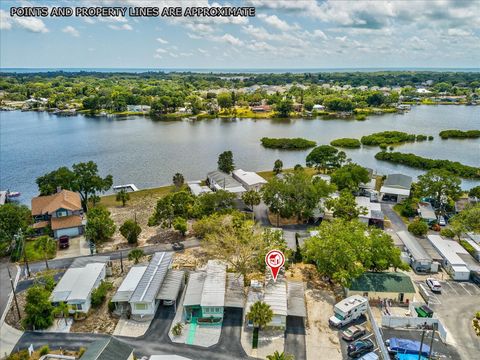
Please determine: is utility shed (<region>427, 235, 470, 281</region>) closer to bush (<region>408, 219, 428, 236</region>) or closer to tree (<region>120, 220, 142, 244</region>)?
bush (<region>408, 219, 428, 236</region>)

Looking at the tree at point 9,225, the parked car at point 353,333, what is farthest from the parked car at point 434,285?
the tree at point 9,225

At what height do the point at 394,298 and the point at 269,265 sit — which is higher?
the point at 269,265

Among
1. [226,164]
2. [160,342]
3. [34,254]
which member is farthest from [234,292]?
[226,164]

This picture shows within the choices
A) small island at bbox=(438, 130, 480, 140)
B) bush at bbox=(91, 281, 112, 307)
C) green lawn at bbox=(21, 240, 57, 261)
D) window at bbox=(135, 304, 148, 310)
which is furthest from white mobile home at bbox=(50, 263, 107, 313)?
small island at bbox=(438, 130, 480, 140)

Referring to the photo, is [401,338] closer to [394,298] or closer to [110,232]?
[394,298]

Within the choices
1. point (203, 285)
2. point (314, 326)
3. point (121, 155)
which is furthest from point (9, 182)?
point (314, 326)

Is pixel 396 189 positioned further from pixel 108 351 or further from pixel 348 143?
pixel 108 351

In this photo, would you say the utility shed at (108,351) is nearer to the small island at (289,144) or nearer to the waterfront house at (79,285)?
the waterfront house at (79,285)

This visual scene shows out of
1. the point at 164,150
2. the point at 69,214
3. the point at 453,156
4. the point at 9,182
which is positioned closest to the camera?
the point at 69,214
